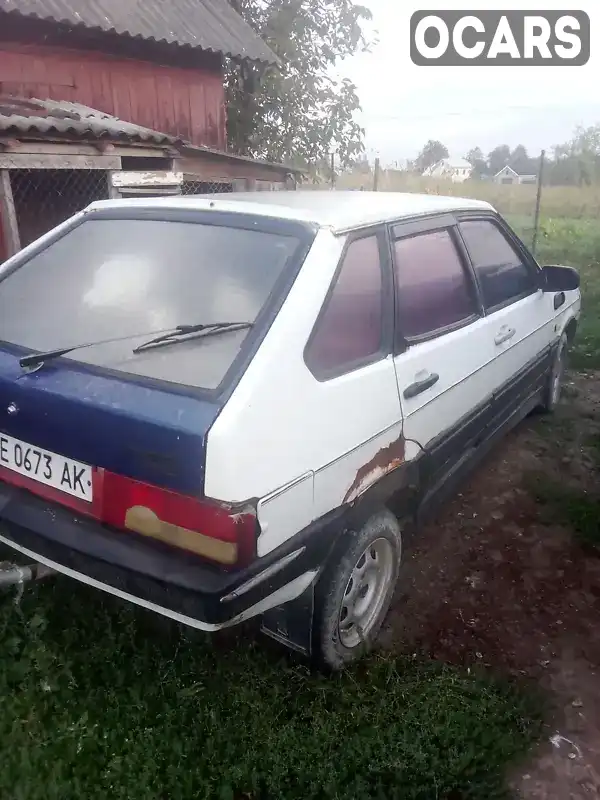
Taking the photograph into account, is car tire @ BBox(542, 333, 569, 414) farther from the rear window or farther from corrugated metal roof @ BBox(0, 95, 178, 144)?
corrugated metal roof @ BBox(0, 95, 178, 144)

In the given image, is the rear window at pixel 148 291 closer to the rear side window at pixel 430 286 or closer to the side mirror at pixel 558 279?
the rear side window at pixel 430 286

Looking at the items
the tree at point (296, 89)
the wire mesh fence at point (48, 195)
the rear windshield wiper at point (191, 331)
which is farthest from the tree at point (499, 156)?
the rear windshield wiper at point (191, 331)

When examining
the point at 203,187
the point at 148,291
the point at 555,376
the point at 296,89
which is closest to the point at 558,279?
the point at 555,376

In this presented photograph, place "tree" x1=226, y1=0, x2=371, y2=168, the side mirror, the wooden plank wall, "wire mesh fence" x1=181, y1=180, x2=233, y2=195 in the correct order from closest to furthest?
the side mirror → the wooden plank wall → "wire mesh fence" x1=181, y1=180, x2=233, y2=195 → "tree" x1=226, y1=0, x2=371, y2=168

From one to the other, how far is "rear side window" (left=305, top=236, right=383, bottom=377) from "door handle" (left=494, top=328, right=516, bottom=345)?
1.15 metres

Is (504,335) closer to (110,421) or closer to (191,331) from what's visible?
(191,331)

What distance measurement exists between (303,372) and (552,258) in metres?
12.0

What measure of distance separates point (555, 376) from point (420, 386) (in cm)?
278

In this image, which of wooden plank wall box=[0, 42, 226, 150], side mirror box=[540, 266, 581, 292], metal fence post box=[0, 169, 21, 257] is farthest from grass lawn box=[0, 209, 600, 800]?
wooden plank wall box=[0, 42, 226, 150]

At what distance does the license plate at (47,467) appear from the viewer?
2.02 m

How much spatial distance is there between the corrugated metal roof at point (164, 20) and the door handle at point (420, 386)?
7750 millimetres

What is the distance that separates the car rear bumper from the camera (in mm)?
1826

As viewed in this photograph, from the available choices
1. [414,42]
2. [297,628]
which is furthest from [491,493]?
[414,42]

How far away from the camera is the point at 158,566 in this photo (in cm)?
187
